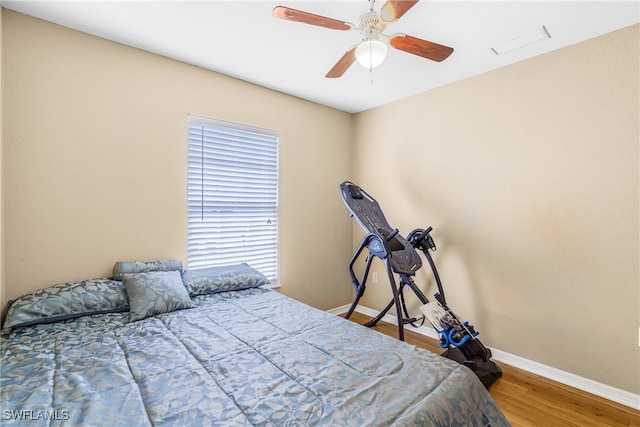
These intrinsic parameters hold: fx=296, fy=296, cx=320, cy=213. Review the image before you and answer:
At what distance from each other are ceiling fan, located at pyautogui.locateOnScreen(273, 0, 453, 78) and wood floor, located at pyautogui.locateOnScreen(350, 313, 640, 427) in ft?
7.80

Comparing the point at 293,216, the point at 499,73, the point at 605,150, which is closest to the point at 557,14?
the point at 499,73

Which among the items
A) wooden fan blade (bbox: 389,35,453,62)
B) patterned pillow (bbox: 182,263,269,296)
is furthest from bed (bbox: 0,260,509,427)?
wooden fan blade (bbox: 389,35,453,62)

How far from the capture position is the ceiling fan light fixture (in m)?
1.60

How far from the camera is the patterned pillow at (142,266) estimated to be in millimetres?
2232

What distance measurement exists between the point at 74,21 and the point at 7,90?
643 millimetres

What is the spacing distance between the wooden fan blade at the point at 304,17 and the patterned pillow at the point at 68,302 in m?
2.04

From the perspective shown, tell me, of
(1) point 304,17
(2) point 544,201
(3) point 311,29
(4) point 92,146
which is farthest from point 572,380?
(4) point 92,146

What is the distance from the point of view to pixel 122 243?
7.66 ft

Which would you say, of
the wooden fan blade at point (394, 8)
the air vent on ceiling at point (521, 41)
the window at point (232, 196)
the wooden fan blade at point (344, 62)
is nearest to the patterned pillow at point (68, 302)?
the window at point (232, 196)

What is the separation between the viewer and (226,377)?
1313 mm

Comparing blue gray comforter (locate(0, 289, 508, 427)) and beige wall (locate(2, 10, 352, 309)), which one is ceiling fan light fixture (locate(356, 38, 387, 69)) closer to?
blue gray comforter (locate(0, 289, 508, 427))

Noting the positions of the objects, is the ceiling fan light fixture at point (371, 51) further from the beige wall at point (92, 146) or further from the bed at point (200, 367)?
the beige wall at point (92, 146)

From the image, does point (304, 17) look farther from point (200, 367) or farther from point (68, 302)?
point (68, 302)

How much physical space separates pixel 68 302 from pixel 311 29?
242cm
